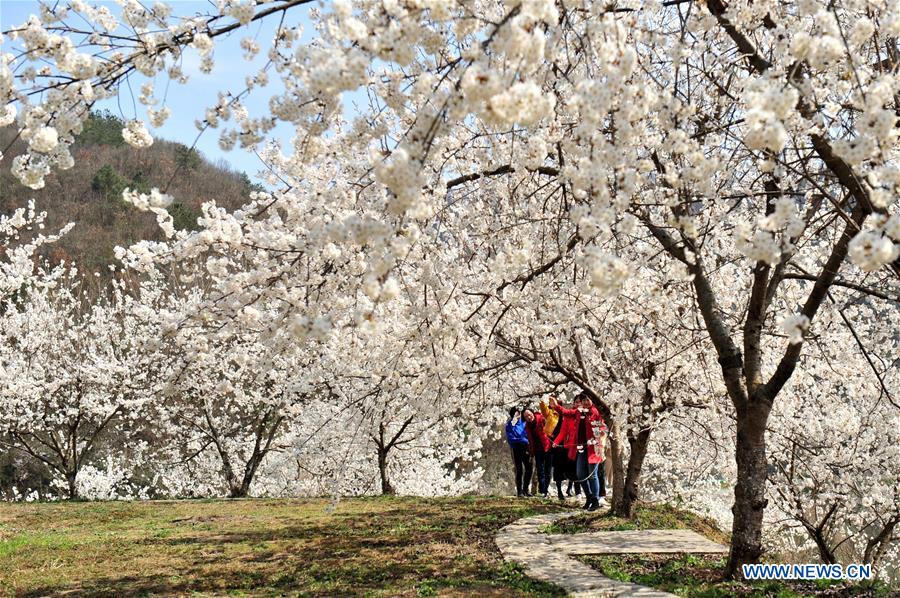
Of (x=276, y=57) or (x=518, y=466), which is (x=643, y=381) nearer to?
(x=518, y=466)

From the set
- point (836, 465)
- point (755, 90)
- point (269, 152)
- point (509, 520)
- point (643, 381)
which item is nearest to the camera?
point (755, 90)

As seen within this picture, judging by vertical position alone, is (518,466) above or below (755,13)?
below

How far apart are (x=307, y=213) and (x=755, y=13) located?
3397 millimetres

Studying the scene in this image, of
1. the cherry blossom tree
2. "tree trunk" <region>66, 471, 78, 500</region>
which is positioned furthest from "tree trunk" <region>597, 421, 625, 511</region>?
"tree trunk" <region>66, 471, 78, 500</region>

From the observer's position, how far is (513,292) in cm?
643

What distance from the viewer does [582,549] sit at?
7.71m

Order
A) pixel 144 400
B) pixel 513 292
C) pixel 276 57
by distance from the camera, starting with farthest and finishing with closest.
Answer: pixel 144 400
pixel 513 292
pixel 276 57

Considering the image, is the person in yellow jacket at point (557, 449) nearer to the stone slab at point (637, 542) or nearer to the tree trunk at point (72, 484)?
the stone slab at point (637, 542)

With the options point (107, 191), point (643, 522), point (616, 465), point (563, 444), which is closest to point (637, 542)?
point (643, 522)

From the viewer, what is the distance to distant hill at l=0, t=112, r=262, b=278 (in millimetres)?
40656

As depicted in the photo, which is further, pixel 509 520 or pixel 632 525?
pixel 509 520

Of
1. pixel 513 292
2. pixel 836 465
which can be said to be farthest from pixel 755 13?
pixel 836 465

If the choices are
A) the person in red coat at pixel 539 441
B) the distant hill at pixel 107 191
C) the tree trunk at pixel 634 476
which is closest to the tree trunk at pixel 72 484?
the person in red coat at pixel 539 441

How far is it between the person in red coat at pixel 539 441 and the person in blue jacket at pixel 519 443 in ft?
0.58
